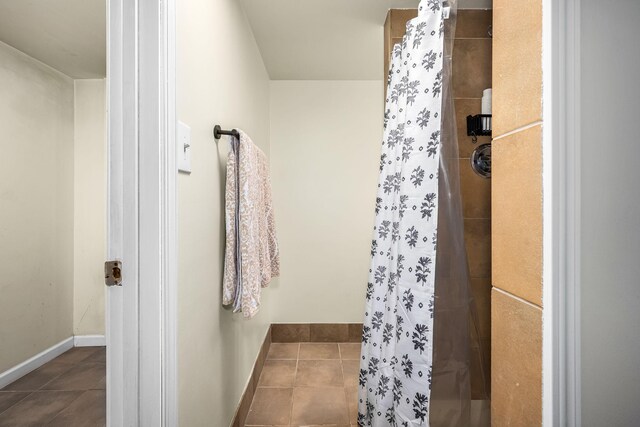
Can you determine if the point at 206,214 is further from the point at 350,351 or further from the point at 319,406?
the point at 350,351

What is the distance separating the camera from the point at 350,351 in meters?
2.80

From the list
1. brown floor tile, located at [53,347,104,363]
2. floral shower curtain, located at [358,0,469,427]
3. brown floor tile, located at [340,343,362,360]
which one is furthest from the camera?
brown floor tile, located at [340,343,362,360]

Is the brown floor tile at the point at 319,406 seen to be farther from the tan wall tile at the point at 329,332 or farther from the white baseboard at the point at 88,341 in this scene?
the white baseboard at the point at 88,341

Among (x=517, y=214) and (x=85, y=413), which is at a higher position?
(x=517, y=214)

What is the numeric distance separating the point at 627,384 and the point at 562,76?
0.46 meters

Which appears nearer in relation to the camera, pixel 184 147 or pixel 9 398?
pixel 184 147

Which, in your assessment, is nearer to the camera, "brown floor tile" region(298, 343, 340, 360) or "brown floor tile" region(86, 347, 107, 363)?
"brown floor tile" region(86, 347, 107, 363)

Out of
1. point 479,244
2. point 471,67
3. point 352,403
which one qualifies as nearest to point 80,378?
point 352,403

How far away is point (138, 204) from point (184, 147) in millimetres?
239

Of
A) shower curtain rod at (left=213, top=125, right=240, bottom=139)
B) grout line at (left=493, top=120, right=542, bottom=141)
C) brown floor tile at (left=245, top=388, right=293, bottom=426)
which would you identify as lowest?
brown floor tile at (left=245, top=388, right=293, bottom=426)

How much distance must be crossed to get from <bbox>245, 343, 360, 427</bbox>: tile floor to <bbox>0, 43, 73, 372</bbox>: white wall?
167 centimetres

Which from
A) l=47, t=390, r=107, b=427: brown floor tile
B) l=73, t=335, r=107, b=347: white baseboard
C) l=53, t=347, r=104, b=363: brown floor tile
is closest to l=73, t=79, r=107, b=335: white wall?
l=73, t=335, r=107, b=347: white baseboard

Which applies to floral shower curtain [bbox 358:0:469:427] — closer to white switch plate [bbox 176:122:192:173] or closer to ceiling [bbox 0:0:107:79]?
white switch plate [bbox 176:122:192:173]

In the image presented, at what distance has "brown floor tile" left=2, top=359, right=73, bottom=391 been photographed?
2.17 metres
